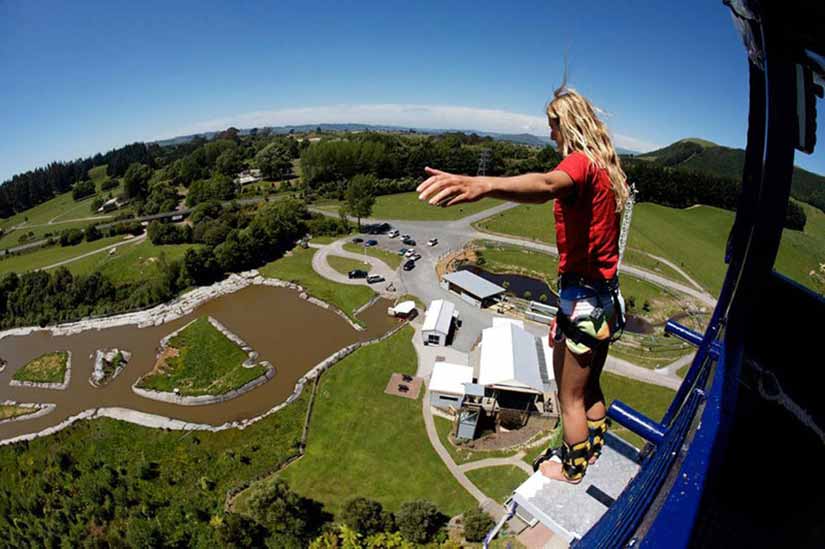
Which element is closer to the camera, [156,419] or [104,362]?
[156,419]

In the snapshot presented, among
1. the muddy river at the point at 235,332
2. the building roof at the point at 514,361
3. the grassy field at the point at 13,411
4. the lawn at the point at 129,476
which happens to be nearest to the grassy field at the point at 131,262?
the muddy river at the point at 235,332

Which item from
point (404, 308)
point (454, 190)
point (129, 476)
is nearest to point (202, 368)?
point (129, 476)

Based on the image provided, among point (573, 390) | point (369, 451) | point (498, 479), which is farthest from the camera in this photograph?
point (369, 451)

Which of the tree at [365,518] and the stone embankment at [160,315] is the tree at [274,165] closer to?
the stone embankment at [160,315]

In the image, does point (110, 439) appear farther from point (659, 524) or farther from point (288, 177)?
point (288, 177)

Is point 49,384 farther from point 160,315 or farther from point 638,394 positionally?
point 638,394

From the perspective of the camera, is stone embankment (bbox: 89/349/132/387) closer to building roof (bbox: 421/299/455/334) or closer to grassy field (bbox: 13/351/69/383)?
grassy field (bbox: 13/351/69/383)
